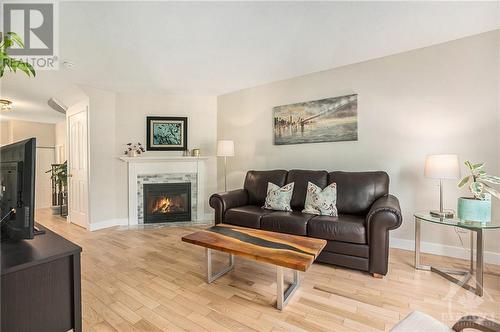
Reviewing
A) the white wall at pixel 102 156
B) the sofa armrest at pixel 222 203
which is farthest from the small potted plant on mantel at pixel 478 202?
the white wall at pixel 102 156

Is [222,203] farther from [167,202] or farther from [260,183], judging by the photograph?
[167,202]

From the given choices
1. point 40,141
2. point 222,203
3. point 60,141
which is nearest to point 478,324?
point 222,203

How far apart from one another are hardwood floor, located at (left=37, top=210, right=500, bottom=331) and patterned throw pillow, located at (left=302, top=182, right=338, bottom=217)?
0.58 metres

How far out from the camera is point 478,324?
0.87 meters

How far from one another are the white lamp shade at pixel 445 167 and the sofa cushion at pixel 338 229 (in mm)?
804

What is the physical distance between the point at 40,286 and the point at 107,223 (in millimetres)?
3351

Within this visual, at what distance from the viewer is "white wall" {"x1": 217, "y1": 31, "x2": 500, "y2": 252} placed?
8.02ft

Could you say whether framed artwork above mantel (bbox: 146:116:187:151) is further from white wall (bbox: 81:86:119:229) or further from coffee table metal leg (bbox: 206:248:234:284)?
coffee table metal leg (bbox: 206:248:234:284)

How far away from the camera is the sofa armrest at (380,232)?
2.08 metres

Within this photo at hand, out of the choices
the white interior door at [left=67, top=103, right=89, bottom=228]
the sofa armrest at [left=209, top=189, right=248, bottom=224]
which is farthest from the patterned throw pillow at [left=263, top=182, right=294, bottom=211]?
the white interior door at [left=67, top=103, right=89, bottom=228]

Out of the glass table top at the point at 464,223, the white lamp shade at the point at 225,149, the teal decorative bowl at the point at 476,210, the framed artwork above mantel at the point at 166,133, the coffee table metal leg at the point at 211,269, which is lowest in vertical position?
the coffee table metal leg at the point at 211,269

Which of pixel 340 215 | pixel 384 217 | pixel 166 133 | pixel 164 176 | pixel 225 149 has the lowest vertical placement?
pixel 340 215

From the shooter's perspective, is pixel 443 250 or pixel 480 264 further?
pixel 443 250

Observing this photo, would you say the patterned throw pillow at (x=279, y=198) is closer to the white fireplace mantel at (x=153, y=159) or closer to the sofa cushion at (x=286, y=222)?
the sofa cushion at (x=286, y=222)
